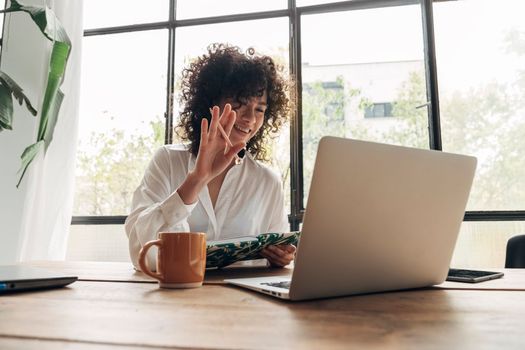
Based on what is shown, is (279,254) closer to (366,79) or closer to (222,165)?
(222,165)

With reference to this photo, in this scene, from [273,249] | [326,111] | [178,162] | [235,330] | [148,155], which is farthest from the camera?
[148,155]

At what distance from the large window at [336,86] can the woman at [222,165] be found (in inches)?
35.3

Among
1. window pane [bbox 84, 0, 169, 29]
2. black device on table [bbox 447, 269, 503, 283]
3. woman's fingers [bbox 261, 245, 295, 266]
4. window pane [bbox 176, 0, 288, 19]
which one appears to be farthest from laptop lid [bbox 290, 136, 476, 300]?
window pane [bbox 84, 0, 169, 29]

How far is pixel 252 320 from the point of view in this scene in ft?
1.71

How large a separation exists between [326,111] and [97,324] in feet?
7.88

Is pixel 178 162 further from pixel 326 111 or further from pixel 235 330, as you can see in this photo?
pixel 326 111

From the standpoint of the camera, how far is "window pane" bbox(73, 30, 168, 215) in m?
2.96

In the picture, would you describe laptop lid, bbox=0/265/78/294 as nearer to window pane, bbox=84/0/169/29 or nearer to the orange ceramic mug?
the orange ceramic mug

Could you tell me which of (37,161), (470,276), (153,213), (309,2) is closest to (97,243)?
(37,161)

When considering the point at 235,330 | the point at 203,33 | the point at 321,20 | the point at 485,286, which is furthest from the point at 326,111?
the point at 235,330

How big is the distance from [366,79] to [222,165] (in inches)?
69.6

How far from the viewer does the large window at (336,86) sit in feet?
8.43

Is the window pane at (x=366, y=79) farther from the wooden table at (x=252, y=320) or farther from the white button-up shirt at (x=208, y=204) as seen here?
the wooden table at (x=252, y=320)

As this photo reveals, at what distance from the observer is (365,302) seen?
0.64 m
